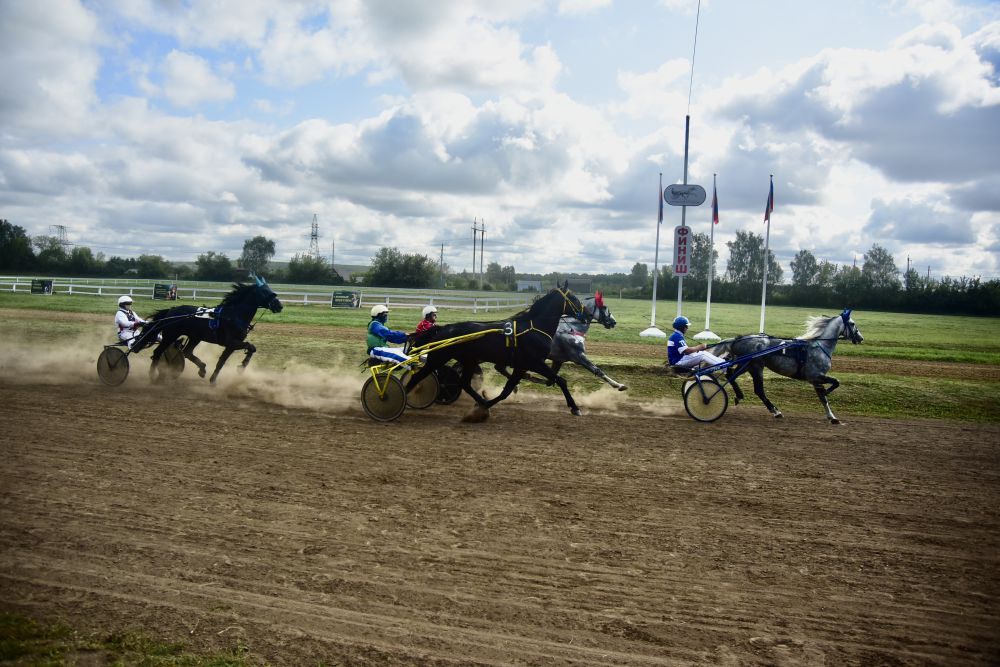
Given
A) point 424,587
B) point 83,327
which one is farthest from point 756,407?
point 83,327

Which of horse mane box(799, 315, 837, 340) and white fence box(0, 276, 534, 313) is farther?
white fence box(0, 276, 534, 313)

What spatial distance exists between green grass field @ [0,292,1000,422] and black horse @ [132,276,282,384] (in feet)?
9.46

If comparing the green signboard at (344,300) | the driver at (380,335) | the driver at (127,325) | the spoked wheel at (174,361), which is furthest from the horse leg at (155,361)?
the green signboard at (344,300)

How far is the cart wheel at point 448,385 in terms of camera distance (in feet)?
36.2

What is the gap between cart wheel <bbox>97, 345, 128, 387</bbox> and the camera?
12344 mm

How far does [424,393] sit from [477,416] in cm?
114

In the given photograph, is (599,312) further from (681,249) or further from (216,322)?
(681,249)

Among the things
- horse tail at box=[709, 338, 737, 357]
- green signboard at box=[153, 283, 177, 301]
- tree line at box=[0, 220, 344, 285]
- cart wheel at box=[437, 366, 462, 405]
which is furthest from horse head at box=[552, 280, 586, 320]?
tree line at box=[0, 220, 344, 285]

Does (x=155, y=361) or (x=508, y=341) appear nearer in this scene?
(x=508, y=341)

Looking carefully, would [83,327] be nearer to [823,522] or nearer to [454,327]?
[454,327]

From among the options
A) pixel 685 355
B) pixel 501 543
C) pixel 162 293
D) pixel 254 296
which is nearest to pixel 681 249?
pixel 685 355

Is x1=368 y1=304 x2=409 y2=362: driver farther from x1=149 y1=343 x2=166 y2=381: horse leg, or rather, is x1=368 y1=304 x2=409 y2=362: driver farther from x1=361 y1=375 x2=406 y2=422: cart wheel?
x1=149 y1=343 x2=166 y2=381: horse leg

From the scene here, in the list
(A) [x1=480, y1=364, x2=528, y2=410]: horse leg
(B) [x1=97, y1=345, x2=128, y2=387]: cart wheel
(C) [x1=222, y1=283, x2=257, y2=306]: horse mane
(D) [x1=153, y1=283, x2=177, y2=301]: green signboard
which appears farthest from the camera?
(D) [x1=153, y1=283, x2=177, y2=301]: green signboard

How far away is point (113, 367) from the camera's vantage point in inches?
486
